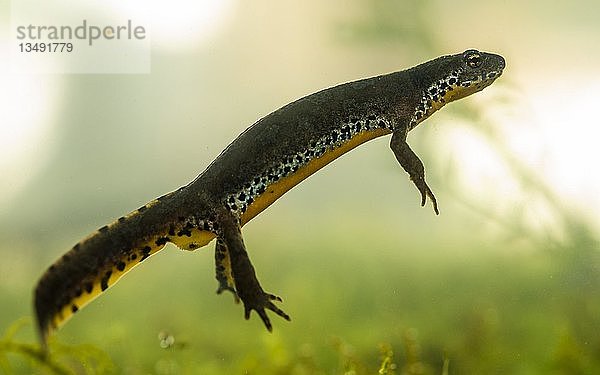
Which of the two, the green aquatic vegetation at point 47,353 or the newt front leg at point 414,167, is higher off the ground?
the newt front leg at point 414,167

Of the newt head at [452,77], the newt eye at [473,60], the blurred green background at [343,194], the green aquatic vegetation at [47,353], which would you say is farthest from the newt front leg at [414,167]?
the green aquatic vegetation at [47,353]

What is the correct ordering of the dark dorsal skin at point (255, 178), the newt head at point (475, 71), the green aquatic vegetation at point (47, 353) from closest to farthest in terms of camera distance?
the green aquatic vegetation at point (47, 353), the dark dorsal skin at point (255, 178), the newt head at point (475, 71)

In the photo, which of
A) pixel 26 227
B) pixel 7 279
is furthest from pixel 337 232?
pixel 7 279

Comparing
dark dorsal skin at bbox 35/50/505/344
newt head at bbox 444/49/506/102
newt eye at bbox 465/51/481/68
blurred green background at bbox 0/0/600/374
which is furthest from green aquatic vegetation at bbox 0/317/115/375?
newt eye at bbox 465/51/481/68

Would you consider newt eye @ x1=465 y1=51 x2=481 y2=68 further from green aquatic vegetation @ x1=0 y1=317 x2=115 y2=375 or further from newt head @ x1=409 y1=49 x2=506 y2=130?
green aquatic vegetation @ x1=0 y1=317 x2=115 y2=375

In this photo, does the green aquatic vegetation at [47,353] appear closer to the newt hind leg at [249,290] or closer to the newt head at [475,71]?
the newt hind leg at [249,290]

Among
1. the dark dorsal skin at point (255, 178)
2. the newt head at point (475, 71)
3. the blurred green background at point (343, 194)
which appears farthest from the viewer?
the blurred green background at point (343, 194)
